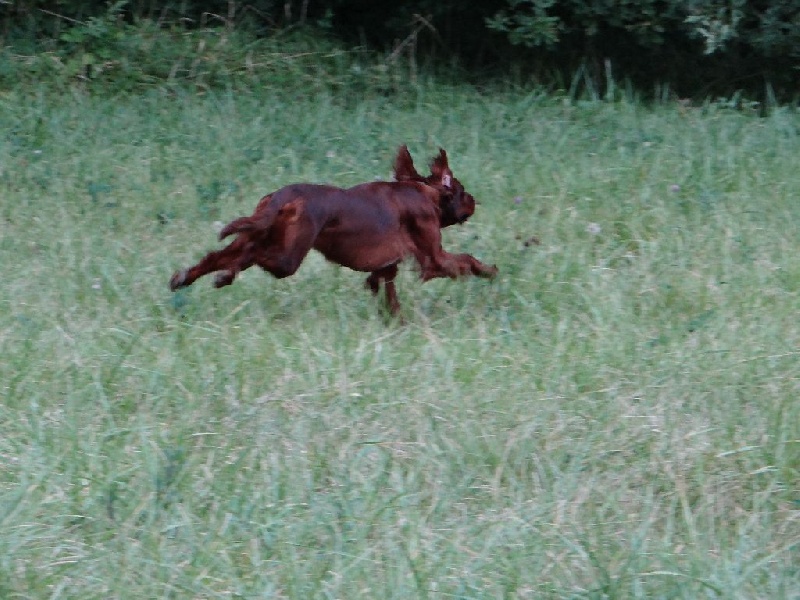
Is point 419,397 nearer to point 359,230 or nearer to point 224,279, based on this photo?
point 359,230

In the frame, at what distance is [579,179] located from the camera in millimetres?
7234

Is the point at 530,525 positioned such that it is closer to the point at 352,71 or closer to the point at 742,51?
the point at 352,71

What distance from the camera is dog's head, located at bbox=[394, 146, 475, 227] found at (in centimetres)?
557

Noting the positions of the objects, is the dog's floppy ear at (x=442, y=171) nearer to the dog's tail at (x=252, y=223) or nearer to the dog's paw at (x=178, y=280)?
the dog's tail at (x=252, y=223)

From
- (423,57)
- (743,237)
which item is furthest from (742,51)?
(743,237)

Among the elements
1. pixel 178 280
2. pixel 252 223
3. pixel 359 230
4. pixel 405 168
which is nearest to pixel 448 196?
pixel 405 168

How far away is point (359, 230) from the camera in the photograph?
511 centimetres

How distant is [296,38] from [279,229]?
19.4 ft

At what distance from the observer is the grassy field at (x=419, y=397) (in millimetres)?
3361

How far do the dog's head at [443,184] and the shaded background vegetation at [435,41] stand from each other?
409cm

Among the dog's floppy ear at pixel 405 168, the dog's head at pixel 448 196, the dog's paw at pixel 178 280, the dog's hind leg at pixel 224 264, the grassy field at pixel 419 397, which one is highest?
the dog's floppy ear at pixel 405 168

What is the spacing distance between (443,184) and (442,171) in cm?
7

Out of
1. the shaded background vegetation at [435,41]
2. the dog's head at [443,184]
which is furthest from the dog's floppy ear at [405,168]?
the shaded background vegetation at [435,41]

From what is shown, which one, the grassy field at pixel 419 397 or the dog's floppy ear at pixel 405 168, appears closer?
the grassy field at pixel 419 397
